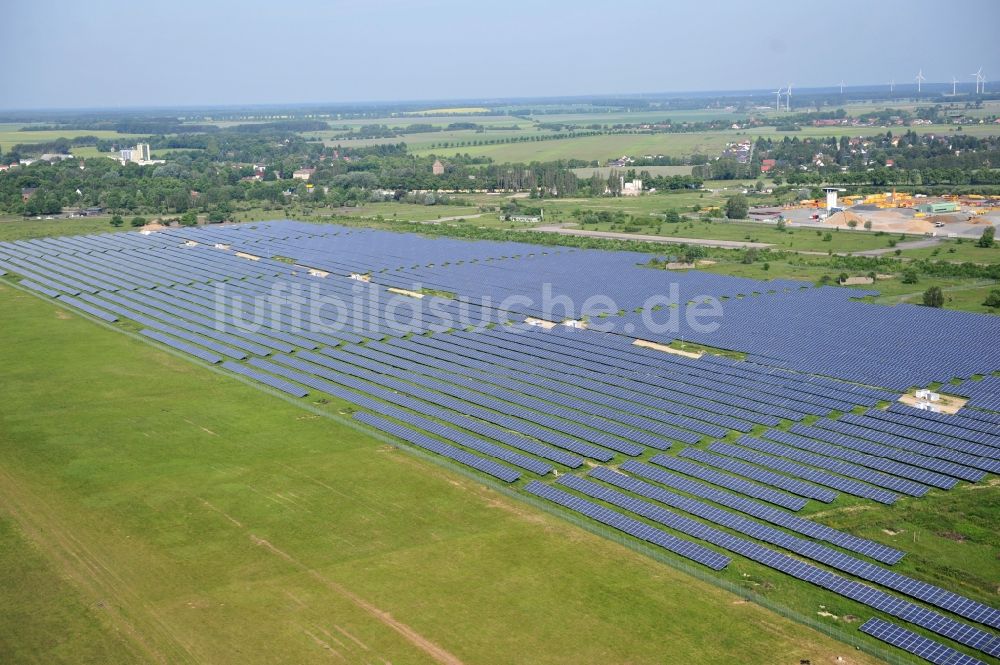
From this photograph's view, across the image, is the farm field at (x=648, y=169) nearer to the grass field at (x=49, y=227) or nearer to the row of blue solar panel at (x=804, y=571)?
the grass field at (x=49, y=227)

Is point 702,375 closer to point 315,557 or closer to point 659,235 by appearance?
point 315,557

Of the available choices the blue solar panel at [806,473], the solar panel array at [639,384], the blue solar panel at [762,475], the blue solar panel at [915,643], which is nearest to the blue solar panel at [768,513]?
the solar panel array at [639,384]

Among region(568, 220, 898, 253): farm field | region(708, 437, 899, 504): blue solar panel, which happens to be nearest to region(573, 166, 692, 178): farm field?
region(568, 220, 898, 253): farm field

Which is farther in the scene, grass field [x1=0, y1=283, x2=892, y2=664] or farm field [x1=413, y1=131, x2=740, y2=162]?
farm field [x1=413, y1=131, x2=740, y2=162]

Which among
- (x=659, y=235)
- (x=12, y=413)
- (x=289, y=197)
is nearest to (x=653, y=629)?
(x=12, y=413)

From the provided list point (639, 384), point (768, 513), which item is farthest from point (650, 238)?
point (768, 513)

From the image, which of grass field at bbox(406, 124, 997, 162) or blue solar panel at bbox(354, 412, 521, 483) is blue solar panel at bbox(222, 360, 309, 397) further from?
grass field at bbox(406, 124, 997, 162)
